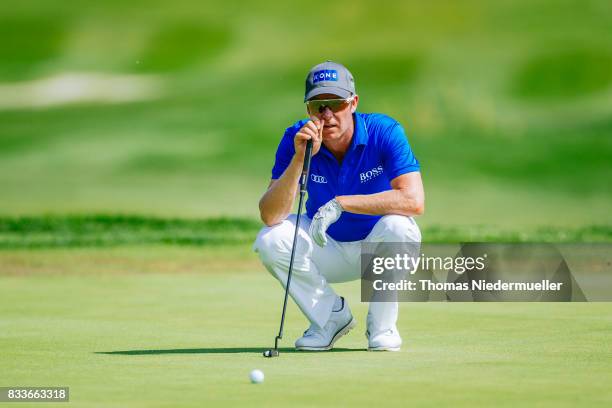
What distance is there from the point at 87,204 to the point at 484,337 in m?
18.6

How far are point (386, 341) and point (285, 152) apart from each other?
1180mm

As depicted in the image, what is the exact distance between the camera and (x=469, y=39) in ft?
122

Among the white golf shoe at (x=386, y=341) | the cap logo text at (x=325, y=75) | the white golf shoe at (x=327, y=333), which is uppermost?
the cap logo text at (x=325, y=75)

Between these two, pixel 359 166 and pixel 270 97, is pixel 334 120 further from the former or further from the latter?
pixel 270 97

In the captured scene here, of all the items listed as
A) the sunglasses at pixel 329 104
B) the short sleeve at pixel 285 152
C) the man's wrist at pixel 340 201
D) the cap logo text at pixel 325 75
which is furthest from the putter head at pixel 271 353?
the cap logo text at pixel 325 75

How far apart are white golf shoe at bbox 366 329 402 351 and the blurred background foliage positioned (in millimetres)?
16478

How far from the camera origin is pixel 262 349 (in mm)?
6793

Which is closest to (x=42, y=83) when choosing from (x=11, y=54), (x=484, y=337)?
(x=11, y=54)

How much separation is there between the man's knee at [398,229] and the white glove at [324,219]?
0.83 feet

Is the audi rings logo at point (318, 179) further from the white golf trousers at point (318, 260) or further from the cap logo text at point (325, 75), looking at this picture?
the cap logo text at point (325, 75)

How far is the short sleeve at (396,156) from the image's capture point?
6.70 metres

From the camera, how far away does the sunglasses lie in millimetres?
6699

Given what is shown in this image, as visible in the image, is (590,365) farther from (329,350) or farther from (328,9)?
(328,9)

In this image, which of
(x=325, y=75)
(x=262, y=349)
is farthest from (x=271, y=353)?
(x=325, y=75)
